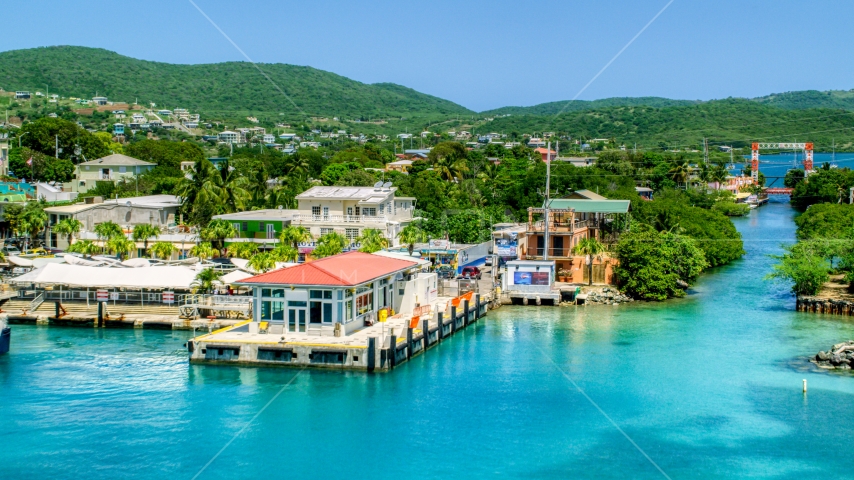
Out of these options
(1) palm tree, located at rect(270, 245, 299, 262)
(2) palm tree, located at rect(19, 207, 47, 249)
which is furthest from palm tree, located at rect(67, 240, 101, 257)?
(1) palm tree, located at rect(270, 245, 299, 262)

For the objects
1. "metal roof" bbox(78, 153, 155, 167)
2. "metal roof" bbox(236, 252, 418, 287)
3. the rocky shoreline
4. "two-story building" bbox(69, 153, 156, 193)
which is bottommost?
the rocky shoreline

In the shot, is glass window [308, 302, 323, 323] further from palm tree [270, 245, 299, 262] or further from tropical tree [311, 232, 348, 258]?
tropical tree [311, 232, 348, 258]

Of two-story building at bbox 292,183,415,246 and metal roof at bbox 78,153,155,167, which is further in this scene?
metal roof at bbox 78,153,155,167

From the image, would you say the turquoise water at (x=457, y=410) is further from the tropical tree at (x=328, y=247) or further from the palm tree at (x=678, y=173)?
the palm tree at (x=678, y=173)

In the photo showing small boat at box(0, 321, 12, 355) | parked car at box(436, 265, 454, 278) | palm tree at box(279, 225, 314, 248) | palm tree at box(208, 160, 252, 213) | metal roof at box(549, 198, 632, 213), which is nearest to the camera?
small boat at box(0, 321, 12, 355)

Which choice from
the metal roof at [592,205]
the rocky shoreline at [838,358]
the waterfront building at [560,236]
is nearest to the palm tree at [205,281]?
the waterfront building at [560,236]

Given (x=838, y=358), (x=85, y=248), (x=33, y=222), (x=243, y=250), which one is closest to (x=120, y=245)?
(x=85, y=248)
